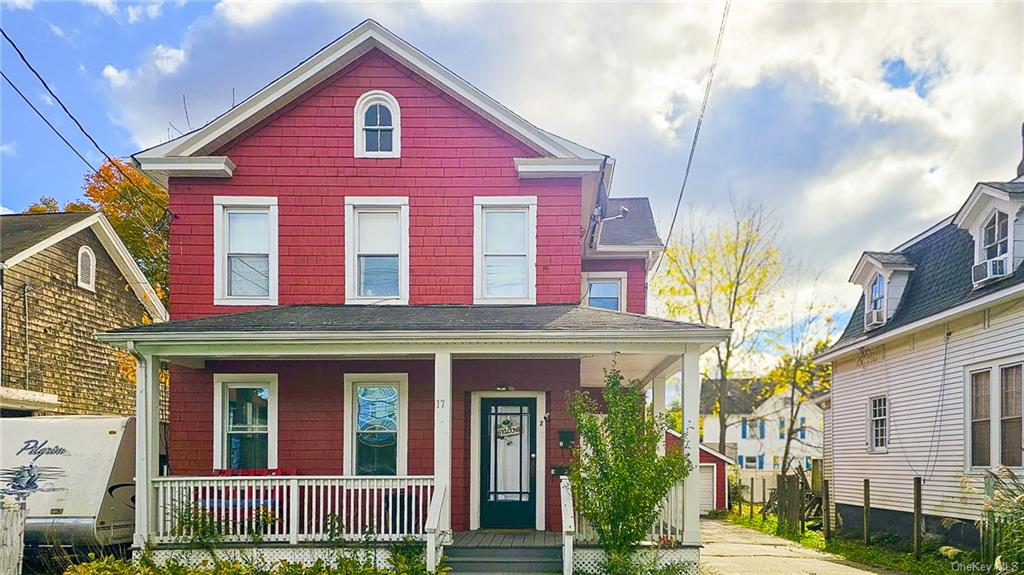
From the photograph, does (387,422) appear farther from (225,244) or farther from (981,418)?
(981,418)

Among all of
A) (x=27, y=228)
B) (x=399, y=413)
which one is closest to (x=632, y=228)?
(x=399, y=413)

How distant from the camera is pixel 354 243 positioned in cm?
1360

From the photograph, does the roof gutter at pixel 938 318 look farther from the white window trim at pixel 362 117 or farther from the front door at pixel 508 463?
the white window trim at pixel 362 117

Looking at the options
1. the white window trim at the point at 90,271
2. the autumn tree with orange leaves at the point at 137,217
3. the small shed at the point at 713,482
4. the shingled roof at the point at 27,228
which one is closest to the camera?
the shingled roof at the point at 27,228

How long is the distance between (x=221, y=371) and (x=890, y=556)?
11.8m

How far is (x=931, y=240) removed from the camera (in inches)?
691

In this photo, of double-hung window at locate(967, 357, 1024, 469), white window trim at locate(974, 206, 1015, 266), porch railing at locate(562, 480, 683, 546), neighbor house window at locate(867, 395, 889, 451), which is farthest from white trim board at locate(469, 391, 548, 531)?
neighbor house window at locate(867, 395, 889, 451)

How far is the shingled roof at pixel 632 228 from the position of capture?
57.5 ft

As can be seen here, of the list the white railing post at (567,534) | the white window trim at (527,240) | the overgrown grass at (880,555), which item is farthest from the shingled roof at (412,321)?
the overgrown grass at (880,555)

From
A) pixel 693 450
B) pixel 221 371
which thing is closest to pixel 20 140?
pixel 221 371

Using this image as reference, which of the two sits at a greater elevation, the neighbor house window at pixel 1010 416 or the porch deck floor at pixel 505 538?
the neighbor house window at pixel 1010 416

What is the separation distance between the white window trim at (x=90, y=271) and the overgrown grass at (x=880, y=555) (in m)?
17.1

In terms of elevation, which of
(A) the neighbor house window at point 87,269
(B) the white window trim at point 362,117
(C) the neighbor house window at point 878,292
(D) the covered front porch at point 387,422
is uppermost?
(B) the white window trim at point 362,117

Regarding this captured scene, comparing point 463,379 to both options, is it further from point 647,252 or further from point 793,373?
point 793,373
